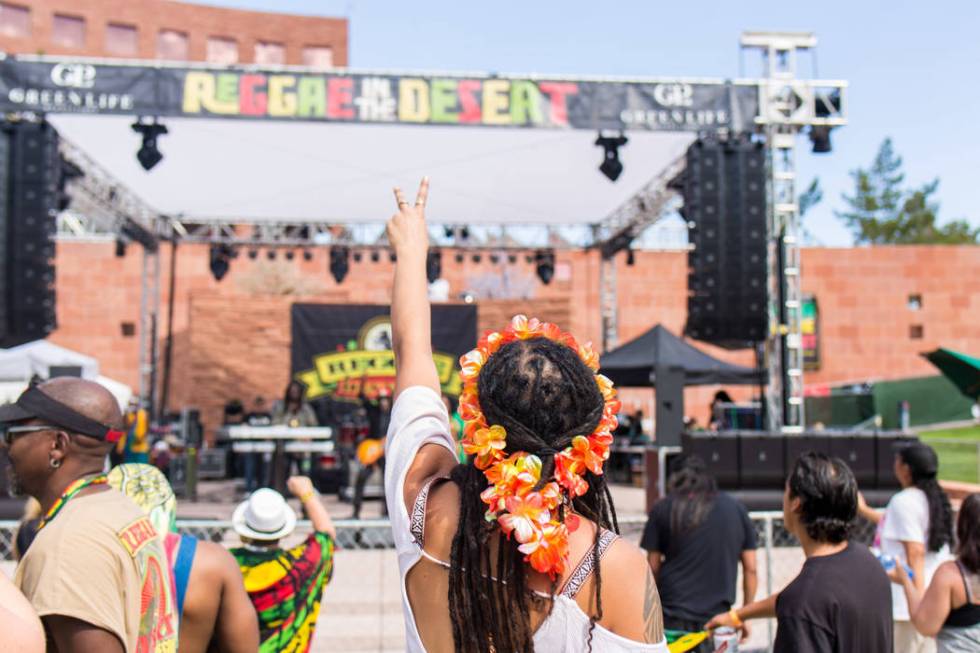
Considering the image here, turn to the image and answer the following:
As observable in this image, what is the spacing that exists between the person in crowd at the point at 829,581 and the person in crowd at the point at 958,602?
0.61 metres

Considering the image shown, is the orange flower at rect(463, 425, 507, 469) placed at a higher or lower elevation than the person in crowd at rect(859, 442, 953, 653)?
higher

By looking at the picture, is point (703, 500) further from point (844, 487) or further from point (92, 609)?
point (92, 609)

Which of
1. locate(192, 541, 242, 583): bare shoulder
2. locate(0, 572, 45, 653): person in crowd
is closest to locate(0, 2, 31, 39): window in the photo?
locate(192, 541, 242, 583): bare shoulder

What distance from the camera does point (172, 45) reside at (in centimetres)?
4481

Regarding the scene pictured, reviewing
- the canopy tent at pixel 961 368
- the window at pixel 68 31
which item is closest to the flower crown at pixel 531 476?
the canopy tent at pixel 961 368

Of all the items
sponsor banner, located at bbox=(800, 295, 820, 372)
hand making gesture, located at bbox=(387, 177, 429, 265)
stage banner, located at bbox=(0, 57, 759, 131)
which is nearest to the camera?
hand making gesture, located at bbox=(387, 177, 429, 265)

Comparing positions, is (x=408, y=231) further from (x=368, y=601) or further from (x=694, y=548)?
(x=368, y=601)

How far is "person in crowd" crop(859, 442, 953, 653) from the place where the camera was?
157 inches

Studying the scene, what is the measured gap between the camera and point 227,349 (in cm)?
2056

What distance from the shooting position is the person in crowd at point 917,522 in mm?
3982

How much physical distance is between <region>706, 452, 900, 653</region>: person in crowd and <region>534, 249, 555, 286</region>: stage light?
50.9ft

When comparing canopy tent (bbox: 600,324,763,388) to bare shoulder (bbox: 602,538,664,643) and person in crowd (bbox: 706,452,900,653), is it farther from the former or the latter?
bare shoulder (bbox: 602,538,664,643)

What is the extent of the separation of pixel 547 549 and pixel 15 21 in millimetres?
48259

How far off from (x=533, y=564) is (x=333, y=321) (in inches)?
670
